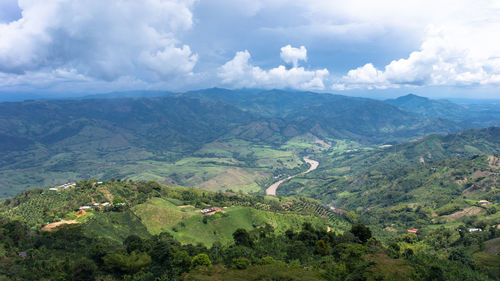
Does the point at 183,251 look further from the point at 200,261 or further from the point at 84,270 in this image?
the point at 84,270

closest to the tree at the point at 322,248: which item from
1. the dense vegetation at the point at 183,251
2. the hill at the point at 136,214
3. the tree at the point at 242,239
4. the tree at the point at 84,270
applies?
the dense vegetation at the point at 183,251

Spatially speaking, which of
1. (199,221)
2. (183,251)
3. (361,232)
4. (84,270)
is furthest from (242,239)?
(84,270)

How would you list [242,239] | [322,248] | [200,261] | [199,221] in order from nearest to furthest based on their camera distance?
[200,261] < [322,248] < [242,239] < [199,221]

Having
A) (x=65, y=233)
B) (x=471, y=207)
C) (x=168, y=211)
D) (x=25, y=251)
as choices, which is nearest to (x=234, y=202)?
(x=168, y=211)

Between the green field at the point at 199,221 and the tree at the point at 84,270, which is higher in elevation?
the tree at the point at 84,270

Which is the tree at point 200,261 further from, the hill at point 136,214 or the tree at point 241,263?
the hill at point 136,214

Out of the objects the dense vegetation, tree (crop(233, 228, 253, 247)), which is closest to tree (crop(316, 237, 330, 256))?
the dense vegetation

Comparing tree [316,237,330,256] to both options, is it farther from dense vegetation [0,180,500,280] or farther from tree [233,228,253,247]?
tree [233,228,253,247]

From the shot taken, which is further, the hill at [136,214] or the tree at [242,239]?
the hill at [136,214]

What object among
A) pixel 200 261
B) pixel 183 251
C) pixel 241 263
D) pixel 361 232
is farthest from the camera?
pixel 361 232

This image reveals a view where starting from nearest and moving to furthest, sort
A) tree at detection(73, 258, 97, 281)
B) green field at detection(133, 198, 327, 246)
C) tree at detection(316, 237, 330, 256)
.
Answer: tree at detection(73, 258, 97, 281) → tree at detection(316, 237, 330, 256) → green field at detection(133, 198, 327, 246)

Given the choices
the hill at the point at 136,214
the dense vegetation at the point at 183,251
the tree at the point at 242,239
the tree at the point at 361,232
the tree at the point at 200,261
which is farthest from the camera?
the hill at the point at 136,214

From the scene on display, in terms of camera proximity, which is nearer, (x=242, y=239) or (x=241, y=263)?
(x=241, y=263)
